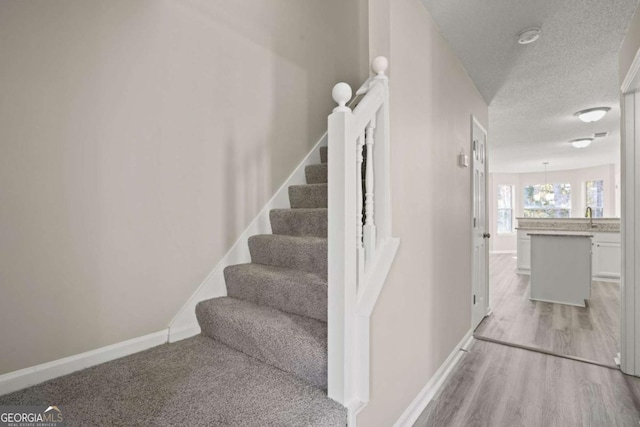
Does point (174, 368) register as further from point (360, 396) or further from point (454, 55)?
point (454, 55)

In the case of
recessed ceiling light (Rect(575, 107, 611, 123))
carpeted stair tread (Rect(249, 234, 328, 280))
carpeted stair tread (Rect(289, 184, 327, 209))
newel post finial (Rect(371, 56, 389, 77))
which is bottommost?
carpeted stair tread (Rect(249, 234, 328, 280))

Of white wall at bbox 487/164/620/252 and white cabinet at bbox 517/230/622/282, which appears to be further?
white wall at bbox 487/164/620/252

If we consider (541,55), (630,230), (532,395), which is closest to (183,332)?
(532,395)

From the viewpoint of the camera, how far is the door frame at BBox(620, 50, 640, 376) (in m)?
2.23

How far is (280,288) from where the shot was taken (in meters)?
1.74

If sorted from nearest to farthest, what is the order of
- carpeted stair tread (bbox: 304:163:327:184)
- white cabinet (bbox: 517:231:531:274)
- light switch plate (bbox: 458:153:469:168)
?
carpeted stair tread (bbox: 304:163:327:184), light switch plate (bbox: 458:153:469:168), white cabinet (bbox: 517:231:531:274)

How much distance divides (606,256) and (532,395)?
5.27 metres

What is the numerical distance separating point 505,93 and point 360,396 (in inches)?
135

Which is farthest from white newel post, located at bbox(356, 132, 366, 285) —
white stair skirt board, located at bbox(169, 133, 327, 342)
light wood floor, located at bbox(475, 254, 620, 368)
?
light wood floor, located at bbox(475, 254, 620, 368)

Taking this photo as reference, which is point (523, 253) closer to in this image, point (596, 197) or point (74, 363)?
point (596, 197)

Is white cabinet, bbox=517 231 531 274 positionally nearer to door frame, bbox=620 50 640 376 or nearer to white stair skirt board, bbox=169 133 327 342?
door frame, bbox=620 50 640 376

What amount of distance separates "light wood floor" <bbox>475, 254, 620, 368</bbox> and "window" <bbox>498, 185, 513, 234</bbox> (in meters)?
5.49

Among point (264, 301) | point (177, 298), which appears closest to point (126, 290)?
point (177, 298)

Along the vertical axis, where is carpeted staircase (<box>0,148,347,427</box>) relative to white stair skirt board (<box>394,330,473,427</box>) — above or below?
above
